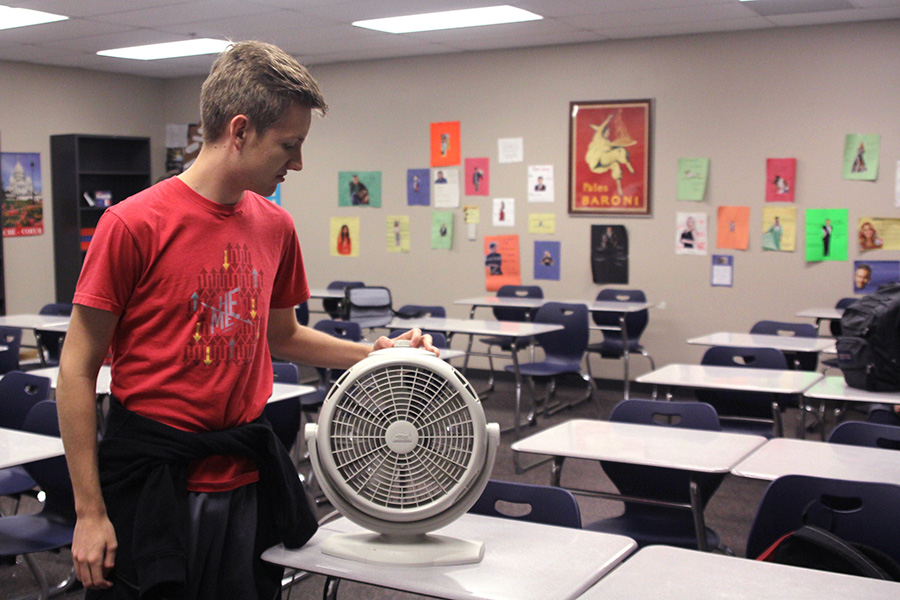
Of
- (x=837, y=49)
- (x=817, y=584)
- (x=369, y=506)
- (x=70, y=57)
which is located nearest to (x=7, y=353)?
(x=70, y=57)

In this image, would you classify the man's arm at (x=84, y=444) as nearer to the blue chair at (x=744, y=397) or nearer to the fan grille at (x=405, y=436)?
the fan grille at (x=405, y=436)

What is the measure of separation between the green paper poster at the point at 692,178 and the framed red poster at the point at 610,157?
0.83 ft

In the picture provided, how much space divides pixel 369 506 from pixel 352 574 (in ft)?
0.40

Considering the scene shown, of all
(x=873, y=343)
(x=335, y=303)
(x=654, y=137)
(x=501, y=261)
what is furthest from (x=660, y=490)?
(x=335, y=303)

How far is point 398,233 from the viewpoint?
798cm

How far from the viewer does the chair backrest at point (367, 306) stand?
6.61 meters

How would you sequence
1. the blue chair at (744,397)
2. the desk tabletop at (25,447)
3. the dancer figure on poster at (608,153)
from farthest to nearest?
the dancer figure on poster at (608,153) → the blue chair at (744,397) → the desk tabletop at (25,447)

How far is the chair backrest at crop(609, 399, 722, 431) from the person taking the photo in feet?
10.2

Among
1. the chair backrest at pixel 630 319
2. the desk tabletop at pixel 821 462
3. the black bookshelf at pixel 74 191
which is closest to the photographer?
the desk tabletop at pixel 821 462

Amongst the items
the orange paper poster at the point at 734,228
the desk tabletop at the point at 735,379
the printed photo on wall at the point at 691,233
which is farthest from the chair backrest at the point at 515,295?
the desk tabletop at the point at 735,379

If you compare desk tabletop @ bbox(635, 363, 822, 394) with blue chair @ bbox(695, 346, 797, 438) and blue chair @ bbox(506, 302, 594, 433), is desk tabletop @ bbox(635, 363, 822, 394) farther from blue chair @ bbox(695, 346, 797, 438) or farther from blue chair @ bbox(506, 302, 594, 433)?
blue chair @ bbox(506, 302, 594, 433)

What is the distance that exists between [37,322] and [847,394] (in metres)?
4.83

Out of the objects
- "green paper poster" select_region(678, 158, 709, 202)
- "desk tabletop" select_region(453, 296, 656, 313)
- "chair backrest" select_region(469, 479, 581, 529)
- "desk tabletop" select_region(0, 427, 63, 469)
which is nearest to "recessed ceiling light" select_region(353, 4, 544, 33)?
"green paper poster" select_region(678, 158, 709, 202)

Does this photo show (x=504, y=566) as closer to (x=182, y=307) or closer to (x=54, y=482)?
(x=182, y=307)
